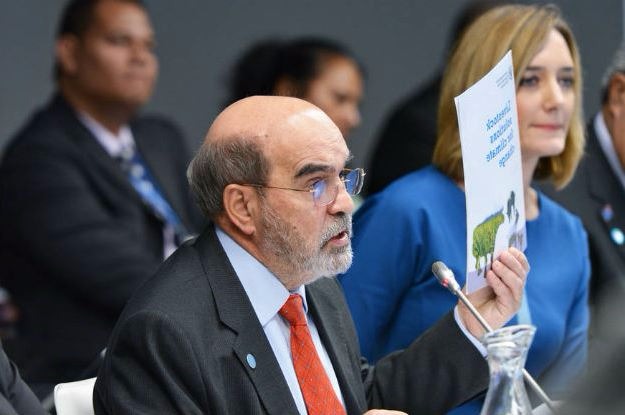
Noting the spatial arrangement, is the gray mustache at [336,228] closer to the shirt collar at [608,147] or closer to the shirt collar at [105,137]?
the shirt collar at [608,147]

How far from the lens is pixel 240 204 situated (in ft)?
10.3

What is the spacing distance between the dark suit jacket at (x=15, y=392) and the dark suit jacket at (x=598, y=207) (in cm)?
213

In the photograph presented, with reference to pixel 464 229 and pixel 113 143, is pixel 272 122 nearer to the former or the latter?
pixel 464 229

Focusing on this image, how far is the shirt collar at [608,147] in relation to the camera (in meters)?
4.88

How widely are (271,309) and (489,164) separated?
58 centimetres

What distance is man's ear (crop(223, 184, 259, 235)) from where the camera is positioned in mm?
3131

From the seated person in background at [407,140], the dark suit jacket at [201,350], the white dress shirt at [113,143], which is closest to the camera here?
the dark suit jacket at [201,350]

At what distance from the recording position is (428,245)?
12.6ft

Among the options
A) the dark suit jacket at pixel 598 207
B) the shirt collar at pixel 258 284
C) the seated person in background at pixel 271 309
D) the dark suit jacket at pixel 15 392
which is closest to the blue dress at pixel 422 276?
the seated person in background at pixel 271 309

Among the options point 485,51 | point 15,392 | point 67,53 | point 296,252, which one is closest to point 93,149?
point 67,53

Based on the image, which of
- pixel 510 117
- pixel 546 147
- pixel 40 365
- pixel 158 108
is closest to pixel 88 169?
pixel 40 365

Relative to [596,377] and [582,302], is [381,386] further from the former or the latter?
[596,377]

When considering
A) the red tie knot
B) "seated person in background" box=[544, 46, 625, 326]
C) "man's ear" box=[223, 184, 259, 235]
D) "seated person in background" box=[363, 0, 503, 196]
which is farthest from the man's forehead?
"seated person in background" box=[363, 0, 503, 196]

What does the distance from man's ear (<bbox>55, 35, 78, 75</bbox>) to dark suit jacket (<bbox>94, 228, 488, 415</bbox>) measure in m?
2.58
